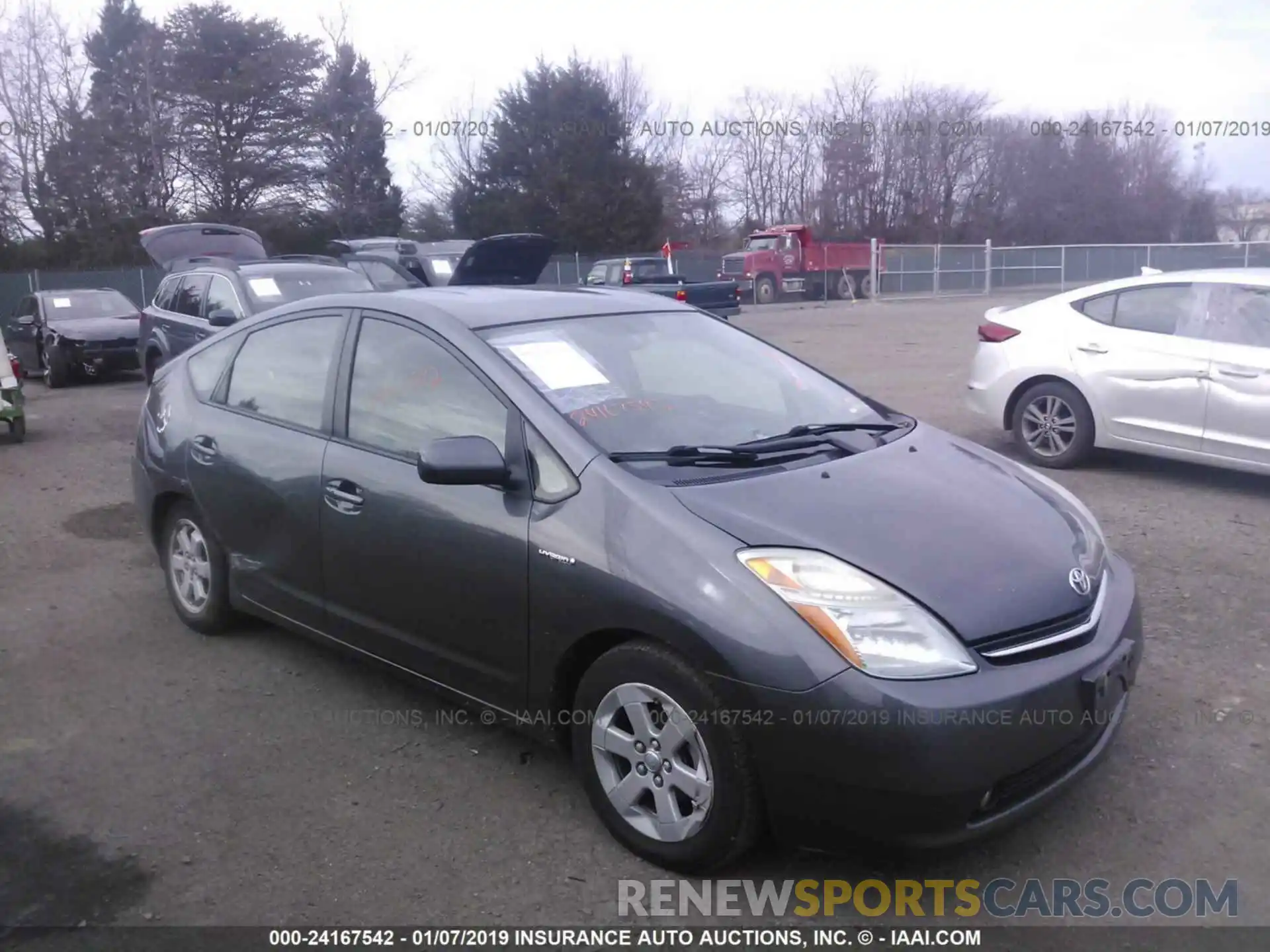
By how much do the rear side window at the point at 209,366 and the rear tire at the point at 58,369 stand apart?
12.3 m

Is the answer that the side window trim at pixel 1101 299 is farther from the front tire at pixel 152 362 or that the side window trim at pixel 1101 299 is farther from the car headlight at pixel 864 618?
the front tire at pixel 152 362

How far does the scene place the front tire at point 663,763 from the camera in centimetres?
295

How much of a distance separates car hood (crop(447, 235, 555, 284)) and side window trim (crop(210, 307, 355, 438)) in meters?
8.89

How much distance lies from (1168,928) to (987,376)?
19.7 feet

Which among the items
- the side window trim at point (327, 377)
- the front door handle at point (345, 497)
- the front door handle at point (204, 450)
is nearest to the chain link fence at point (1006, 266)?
the side window trim at point (327, 377)

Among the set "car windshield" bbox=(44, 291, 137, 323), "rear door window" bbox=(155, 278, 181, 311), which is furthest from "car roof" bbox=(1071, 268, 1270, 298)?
"car windshield" bbox=(44, 291, 137, 323)

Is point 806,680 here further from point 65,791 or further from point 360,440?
point 65,791

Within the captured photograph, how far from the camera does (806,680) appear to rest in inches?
111

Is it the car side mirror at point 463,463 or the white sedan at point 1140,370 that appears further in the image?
the white sedan at point 1140,370

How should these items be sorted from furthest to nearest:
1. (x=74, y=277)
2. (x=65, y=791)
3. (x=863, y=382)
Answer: (x=74, y=277), (x=863, y=382), (x=65, y=791)

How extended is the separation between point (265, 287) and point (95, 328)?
23.0ft

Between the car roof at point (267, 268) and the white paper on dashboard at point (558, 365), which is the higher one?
the car roof at point (267, 268)

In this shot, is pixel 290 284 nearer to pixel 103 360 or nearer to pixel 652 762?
pixel 103 360

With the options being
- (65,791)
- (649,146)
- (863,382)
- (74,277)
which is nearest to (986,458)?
(65,791)
